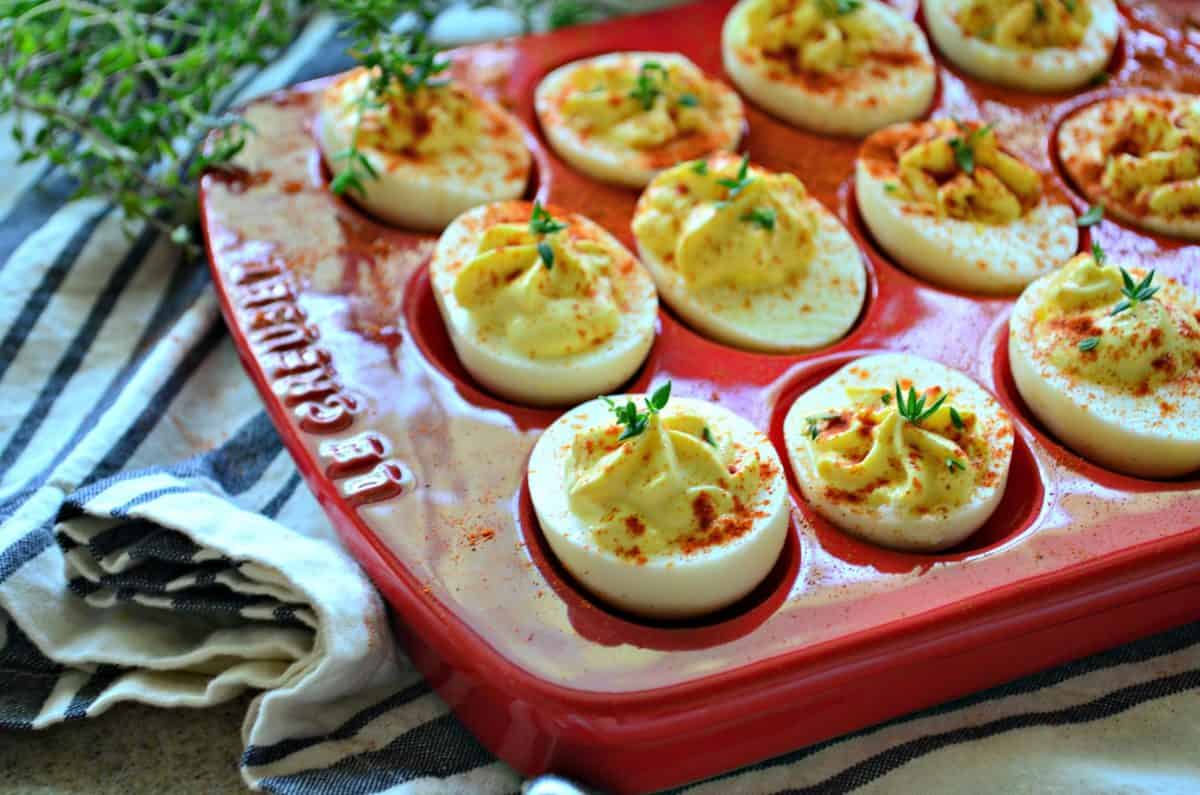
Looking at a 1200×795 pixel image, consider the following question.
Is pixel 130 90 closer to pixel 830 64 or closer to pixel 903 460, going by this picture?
pixel 830 64

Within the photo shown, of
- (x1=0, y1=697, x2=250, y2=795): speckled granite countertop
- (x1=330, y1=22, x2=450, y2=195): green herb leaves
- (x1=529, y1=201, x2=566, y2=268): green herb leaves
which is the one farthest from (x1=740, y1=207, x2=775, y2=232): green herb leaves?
(x1=0, y1=697, x2=250, y2=795): speckled granite countertop

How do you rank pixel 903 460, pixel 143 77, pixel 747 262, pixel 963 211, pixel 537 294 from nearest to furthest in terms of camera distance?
pixel 903 460, pixel 537 294, pixel 747 262, pixel 963 211, pixel 143 77

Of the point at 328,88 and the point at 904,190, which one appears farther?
the point at 328,88

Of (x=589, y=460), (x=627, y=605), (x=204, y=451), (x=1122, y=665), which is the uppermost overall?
(x=589, y=460)

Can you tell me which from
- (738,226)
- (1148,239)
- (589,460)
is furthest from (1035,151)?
(589,460)

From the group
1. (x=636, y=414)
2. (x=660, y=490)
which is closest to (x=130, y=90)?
(x=636, y=414)

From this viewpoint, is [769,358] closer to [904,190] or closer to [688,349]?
[688,349]

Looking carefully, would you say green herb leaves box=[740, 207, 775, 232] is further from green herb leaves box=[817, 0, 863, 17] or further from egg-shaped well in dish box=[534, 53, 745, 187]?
green herb leaves box=[817, 0, 863, 17]
